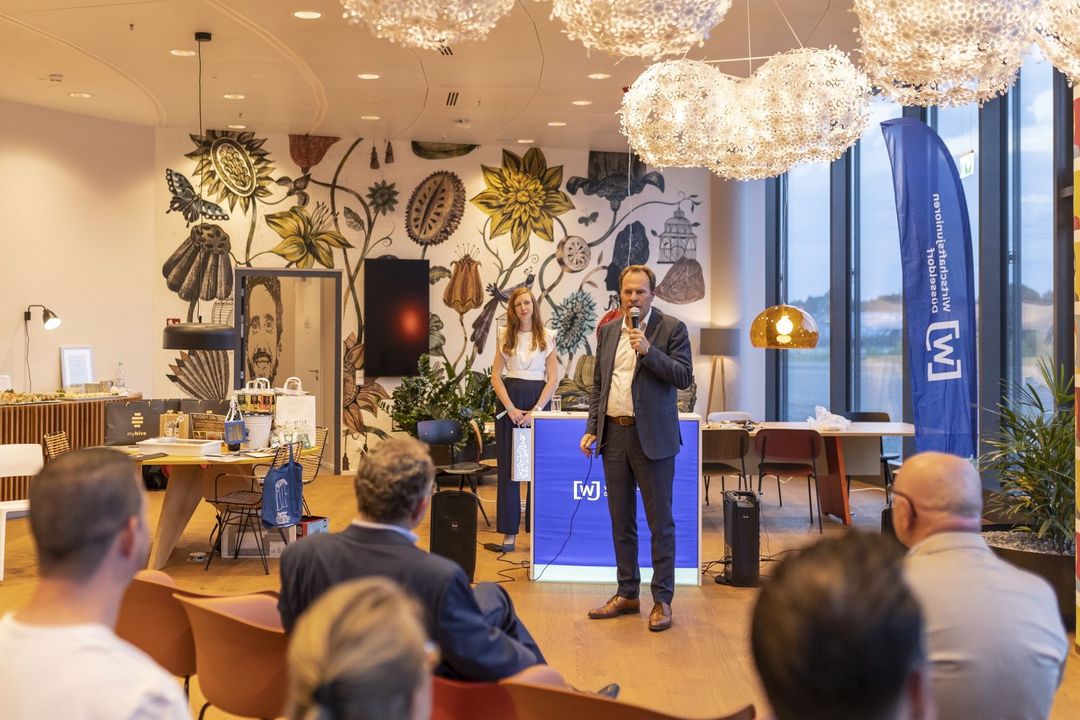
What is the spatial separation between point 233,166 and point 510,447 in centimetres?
654

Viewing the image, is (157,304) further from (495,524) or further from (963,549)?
(963,549)

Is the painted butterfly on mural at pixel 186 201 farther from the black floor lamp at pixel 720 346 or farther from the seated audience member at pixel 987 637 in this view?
the seated audience member at pixel 987 637

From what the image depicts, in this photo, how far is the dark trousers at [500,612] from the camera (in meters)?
3.39

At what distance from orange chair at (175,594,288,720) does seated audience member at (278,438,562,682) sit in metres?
0.16

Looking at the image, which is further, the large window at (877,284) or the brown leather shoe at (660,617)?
the large window at (877,284)

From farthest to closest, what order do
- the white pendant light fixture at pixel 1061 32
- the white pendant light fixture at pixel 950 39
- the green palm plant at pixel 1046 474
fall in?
the green palm plant at pixel 1046 474, the white pendant light fixture at pixel 950 39, the white pendant light fixture at pixel 1061 32

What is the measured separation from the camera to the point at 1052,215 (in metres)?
8.08

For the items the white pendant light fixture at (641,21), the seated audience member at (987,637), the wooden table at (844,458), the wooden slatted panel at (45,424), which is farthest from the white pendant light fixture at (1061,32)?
the wooden slatted panel at (45,424)

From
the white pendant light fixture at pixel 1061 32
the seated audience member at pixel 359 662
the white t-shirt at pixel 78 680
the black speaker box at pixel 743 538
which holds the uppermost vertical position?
the white pendant light fixture at pixel 1061 32

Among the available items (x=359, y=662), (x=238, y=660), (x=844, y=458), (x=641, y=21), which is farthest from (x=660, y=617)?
(x=359, y=662)

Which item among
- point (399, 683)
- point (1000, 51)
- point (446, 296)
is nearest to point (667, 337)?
point (1000, 51)

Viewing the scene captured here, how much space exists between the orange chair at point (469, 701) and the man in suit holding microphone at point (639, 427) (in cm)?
307

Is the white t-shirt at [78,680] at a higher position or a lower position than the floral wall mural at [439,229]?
lower

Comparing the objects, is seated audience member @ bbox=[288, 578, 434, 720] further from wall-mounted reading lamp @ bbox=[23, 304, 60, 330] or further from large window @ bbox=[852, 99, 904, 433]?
wall-mounted reading lamp @ bbox=[23, 304, 60, 330]
